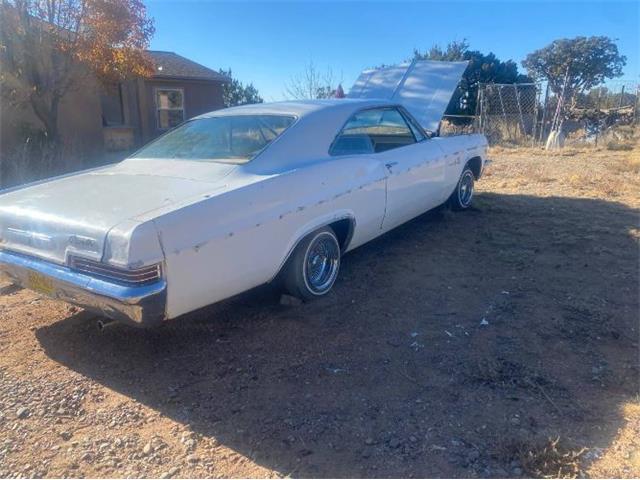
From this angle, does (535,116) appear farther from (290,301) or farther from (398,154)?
(290,301)

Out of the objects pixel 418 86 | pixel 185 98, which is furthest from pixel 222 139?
pixel 185 98

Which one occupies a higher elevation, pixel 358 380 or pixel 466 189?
pixel 466 189

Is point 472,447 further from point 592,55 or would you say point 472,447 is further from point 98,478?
point 592,55

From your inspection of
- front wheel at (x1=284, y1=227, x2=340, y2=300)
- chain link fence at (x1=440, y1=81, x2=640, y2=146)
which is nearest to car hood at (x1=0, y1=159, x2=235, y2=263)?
front wheel at (x1=284, y1=227, x2=340, y2=300)

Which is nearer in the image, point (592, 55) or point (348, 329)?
point (348, 329)

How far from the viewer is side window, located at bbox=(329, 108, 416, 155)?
4.30 metres

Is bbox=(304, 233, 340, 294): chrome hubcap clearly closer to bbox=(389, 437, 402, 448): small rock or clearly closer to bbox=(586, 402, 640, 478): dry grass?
bbox=(389, 437, 402, 448): small rock

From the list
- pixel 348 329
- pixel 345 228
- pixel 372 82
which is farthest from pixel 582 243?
pixel 372 82

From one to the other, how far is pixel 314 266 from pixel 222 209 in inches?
46.7

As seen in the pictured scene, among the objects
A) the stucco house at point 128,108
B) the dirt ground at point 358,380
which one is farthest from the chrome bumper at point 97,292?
the stucco house at point 128,108

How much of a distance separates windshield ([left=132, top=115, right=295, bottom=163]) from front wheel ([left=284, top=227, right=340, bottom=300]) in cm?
76

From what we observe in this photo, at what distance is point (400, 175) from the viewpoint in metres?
4.69

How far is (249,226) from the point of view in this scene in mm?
3121

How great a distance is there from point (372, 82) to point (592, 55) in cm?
3104
